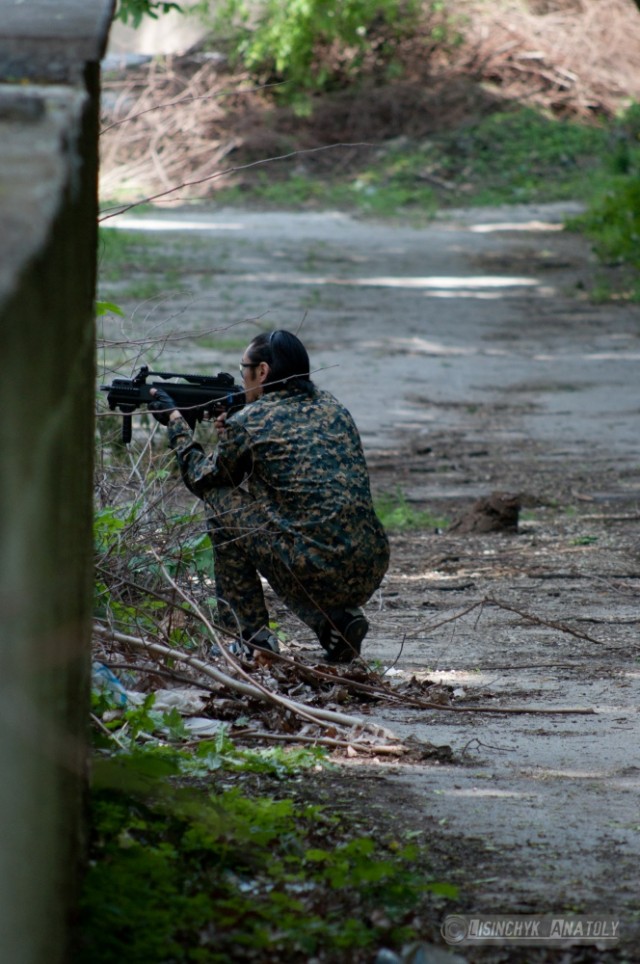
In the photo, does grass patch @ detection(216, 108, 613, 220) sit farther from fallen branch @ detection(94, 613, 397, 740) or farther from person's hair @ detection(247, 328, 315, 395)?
fallen branch @ detection(94, 613, 397, 740)

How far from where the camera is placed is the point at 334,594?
16.5ft

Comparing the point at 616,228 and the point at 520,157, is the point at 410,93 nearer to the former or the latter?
the point at 520,157

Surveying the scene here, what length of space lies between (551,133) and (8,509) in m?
25.3

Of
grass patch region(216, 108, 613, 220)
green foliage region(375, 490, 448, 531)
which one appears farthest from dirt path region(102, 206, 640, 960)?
grass patch region(216, 108, 613, 220)

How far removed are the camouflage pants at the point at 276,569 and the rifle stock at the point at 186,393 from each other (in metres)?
0.35

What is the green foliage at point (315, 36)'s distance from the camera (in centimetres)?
2602

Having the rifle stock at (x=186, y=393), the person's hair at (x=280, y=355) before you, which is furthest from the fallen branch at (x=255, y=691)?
the person's hair at (x=280, y=355)

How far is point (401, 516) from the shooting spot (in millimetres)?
7730

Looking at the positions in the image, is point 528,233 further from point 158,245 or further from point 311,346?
point 311,346

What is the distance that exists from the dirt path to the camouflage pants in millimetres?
289

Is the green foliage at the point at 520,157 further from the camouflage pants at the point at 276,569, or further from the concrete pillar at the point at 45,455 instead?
the concrete pillar at the point at 45,455

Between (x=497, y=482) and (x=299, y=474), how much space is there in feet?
12.5

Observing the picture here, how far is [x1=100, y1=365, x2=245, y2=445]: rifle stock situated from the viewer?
16.7ft

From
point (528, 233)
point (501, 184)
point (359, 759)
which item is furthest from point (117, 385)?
point (501, 184)
